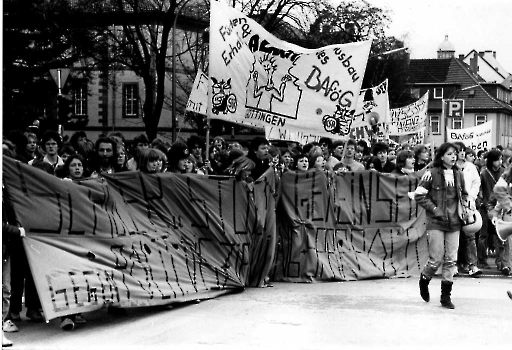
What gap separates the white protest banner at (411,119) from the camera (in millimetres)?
27922

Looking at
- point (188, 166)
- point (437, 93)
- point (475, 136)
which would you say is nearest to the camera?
point (188, 166)

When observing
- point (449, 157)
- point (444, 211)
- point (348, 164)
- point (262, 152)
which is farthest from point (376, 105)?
point (444, 211)

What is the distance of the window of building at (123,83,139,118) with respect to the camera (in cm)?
5872

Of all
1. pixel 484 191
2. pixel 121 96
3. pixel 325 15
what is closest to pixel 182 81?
pixel 121 96

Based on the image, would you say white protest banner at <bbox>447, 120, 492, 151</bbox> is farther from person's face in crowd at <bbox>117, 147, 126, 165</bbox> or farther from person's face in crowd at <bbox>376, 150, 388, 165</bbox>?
person's face in crowd at <bbox>117, 147, 126, 165</bbox>

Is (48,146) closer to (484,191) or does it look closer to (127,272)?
(127,272)

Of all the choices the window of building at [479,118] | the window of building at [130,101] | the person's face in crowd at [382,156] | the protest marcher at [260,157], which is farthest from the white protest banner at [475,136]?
the window of building at [479,118]

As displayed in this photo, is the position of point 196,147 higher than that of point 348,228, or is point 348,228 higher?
point 196,147

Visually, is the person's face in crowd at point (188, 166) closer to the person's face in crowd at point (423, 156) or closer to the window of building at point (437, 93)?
the person's face in crowd at point (423, 156)

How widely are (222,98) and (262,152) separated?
2.82ft

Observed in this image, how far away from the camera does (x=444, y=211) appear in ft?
32.1

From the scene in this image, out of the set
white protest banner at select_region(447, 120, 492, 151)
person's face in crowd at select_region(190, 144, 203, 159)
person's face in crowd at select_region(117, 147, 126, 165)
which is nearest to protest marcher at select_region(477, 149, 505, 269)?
person's face in crowd at select_region(190, 144, 203, 159)

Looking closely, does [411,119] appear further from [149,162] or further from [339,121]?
[149,162]

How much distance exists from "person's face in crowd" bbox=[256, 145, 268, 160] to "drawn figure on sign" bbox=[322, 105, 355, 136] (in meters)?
0.90
